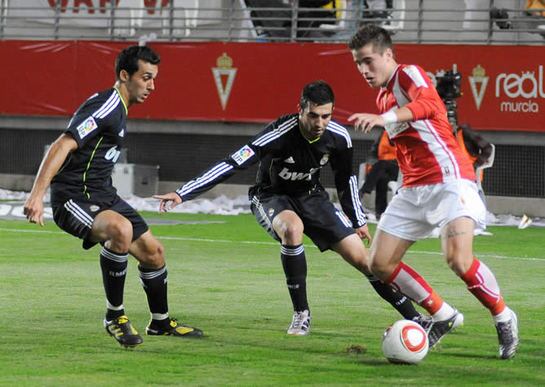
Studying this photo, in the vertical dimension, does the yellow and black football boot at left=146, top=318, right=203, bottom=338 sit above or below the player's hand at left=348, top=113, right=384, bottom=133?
below

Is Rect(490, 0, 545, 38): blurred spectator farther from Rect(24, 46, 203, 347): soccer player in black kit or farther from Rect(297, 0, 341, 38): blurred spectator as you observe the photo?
Rect(24, 46, 203, 347): soccer player in black kit

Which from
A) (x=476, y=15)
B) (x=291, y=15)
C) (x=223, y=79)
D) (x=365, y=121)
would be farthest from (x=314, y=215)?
(x=291, y=15)

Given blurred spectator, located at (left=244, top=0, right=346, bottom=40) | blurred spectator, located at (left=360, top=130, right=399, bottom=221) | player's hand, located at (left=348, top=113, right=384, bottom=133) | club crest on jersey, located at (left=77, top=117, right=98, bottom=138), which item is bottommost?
blurred spectator, located at (left=360, top=130, right=399, bottom=221)

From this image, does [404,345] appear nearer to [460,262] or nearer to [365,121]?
[460,262]

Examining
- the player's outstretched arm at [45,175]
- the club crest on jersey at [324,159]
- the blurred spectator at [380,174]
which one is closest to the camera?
the player's outstretched arm at [45,175]

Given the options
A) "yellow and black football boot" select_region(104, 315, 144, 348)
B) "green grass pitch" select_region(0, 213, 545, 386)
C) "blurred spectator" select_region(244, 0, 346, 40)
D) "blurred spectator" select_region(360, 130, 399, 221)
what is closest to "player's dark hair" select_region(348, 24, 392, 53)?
"green grass pitch" select_region(0, 213, 545, 386)

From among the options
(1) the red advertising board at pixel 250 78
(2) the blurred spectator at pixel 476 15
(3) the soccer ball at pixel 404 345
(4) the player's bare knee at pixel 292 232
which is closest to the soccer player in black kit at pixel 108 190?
(4) the player's bare knee at pixel 292 232

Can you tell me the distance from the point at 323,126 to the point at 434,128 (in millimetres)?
1437

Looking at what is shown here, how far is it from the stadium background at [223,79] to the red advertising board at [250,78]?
0.02 meters

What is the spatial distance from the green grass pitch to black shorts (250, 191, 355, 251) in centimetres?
74

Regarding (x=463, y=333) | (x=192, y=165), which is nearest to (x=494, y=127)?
(x=192, y=165)

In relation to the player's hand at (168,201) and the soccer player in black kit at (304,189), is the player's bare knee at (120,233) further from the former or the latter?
the soccer player in black kit at (304,189)

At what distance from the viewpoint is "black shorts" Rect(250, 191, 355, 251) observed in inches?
439

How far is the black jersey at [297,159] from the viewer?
36.2 ft
